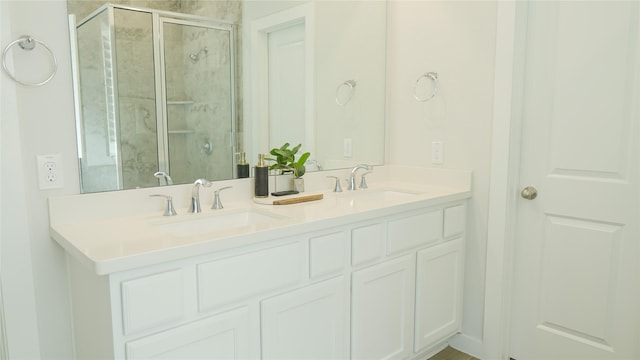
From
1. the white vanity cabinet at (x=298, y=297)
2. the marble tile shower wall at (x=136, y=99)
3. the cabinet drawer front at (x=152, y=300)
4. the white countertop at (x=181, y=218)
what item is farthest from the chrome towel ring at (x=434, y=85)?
the cabinet drawer front at (x=152, y=300)

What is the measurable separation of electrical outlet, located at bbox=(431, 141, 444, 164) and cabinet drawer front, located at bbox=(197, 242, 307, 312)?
46.4 inches

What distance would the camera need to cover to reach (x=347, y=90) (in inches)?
98.0

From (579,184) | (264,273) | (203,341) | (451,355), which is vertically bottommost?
(451,355)

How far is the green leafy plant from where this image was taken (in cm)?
208

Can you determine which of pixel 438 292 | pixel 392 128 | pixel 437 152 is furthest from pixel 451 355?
pixel 392 128

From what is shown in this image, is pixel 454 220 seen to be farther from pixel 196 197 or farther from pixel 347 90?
pixel 196 197

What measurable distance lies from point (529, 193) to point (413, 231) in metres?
0.64

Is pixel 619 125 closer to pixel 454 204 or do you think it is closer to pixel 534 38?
pixel 534 38

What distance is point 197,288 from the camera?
4.23ft

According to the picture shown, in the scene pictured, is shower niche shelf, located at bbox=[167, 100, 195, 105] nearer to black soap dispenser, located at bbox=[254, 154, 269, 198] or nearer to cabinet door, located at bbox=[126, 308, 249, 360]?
black soap dispenser, located at bbox=[254, 154, 269, 198]

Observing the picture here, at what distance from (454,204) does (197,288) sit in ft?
4.63

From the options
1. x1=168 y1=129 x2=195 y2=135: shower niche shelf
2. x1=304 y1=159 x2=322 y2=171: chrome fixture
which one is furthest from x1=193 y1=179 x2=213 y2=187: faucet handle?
x1=304 y1=159 x2=322 y2=171: chrome fixture

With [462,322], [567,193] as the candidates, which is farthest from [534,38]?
[462,322]

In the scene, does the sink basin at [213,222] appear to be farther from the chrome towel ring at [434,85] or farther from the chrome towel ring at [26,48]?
the chrome towel ring at [434,85]
